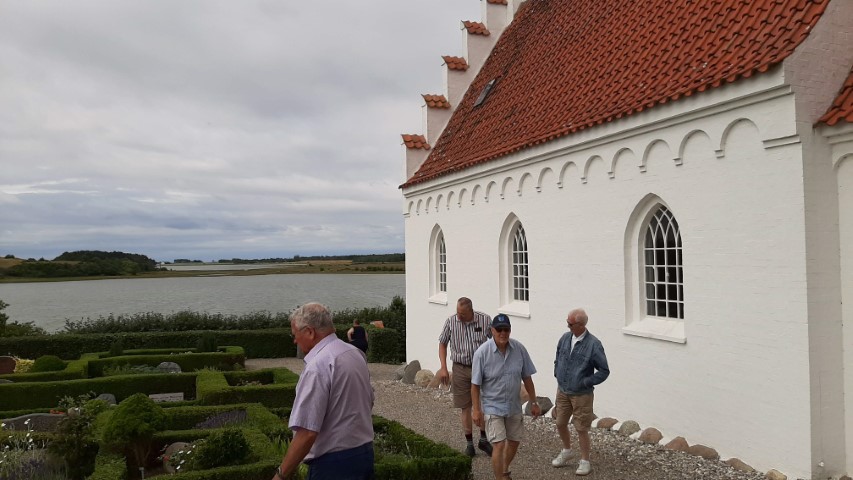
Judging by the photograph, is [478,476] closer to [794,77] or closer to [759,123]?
[759,123]

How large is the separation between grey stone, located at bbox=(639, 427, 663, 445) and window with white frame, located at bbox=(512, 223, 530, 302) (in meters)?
4.39

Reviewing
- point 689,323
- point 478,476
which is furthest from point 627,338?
point 478,476

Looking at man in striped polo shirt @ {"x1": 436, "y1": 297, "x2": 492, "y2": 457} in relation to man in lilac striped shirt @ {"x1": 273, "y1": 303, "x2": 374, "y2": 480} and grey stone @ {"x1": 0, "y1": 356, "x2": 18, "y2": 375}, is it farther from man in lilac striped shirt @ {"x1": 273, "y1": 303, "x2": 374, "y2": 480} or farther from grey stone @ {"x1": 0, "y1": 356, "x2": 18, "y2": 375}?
grey stone @ {"x1": 0, "y1": 356, "x2": 18, "y2": 375}

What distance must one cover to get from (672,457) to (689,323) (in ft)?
5.37

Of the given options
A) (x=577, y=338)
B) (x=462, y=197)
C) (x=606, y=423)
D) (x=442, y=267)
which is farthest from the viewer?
(x=442, y=267)

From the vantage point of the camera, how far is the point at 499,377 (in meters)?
6.80

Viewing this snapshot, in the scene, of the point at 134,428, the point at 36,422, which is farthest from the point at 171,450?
the point at 36,422

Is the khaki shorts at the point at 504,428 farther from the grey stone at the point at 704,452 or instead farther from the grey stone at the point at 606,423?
the grey stone at the point at 606,423

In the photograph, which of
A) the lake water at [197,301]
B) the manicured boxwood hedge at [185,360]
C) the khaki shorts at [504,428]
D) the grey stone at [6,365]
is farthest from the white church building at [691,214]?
the lake water at [197,301]

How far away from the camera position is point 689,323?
8.33 m

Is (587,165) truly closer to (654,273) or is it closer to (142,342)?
(654,273)

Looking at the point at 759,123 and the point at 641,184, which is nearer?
the point at 759,123

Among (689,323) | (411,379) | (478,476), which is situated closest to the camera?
(478,476)

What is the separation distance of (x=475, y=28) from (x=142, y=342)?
15.5m
